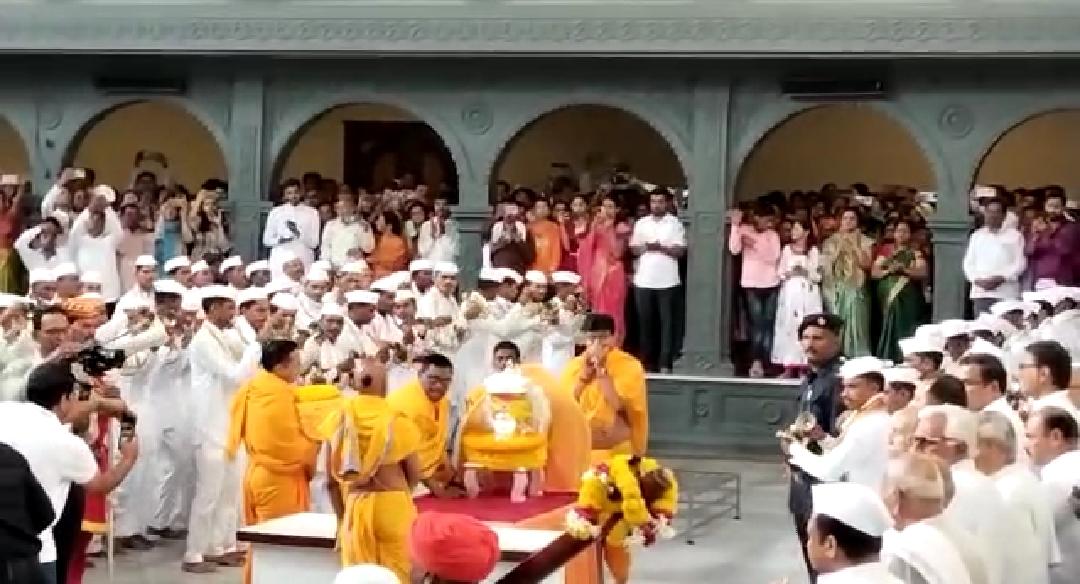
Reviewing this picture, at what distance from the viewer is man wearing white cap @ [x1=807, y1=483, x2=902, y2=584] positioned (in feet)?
18.3

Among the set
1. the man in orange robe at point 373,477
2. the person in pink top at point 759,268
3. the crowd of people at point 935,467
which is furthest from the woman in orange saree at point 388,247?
the man in orange robe at point 373,477

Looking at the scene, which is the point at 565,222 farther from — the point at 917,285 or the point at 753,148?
the point at 917,285

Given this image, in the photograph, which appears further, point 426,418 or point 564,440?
point 564,440

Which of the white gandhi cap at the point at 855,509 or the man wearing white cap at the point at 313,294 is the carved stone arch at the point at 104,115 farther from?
the white gandhi cap at the point at 855,509

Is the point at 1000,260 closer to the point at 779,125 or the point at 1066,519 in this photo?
the point at 779,125

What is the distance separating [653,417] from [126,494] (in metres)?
7.21

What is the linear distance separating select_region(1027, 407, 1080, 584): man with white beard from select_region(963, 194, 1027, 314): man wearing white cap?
9798 millimetres

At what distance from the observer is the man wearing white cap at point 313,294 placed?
1511cm

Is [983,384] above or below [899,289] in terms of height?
below

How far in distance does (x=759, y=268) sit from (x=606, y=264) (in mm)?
1658

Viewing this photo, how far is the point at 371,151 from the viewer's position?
24.9 m

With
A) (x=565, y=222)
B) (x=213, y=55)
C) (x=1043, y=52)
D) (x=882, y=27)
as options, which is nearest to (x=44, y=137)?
(x=213, y=55)

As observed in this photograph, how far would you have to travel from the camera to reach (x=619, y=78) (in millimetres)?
19406

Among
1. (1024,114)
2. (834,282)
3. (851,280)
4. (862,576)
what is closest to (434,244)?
(834,282)
